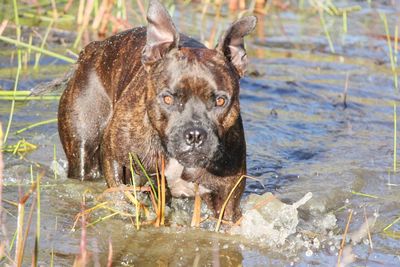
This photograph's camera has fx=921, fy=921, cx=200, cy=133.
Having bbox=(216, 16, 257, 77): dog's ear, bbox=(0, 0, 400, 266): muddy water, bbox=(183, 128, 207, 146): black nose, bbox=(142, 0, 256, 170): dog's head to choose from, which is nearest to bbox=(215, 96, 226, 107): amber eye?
bbox=(142, 0, 256, 170): dog's head

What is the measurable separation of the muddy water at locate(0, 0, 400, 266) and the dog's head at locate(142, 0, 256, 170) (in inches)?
29.3

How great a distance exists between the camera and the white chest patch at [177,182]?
691 centimetres

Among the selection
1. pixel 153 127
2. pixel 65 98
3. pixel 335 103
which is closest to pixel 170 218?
pixel 153 127

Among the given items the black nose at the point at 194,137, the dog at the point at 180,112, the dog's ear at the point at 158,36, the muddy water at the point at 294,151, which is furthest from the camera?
the dog's ear at the point at 158,36

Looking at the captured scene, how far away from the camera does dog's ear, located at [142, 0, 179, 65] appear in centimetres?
687

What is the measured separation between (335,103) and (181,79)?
16.1 feet

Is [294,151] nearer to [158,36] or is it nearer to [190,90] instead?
[158,36]

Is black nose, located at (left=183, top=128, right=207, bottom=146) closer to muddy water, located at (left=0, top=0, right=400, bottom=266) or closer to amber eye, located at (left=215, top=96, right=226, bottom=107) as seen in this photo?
amber eye, located at (left=215, top=96, right=226, bottom=107)

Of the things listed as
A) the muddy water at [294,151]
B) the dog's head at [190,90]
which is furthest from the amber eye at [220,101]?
the muddy water at [294,151]

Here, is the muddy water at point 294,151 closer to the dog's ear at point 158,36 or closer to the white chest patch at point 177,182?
the white chest patch at point 177,182

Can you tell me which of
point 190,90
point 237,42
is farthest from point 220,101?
point 237,42

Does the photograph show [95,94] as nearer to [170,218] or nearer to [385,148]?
[170,218]

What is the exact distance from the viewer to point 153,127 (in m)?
6.83

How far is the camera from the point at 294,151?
970cm
